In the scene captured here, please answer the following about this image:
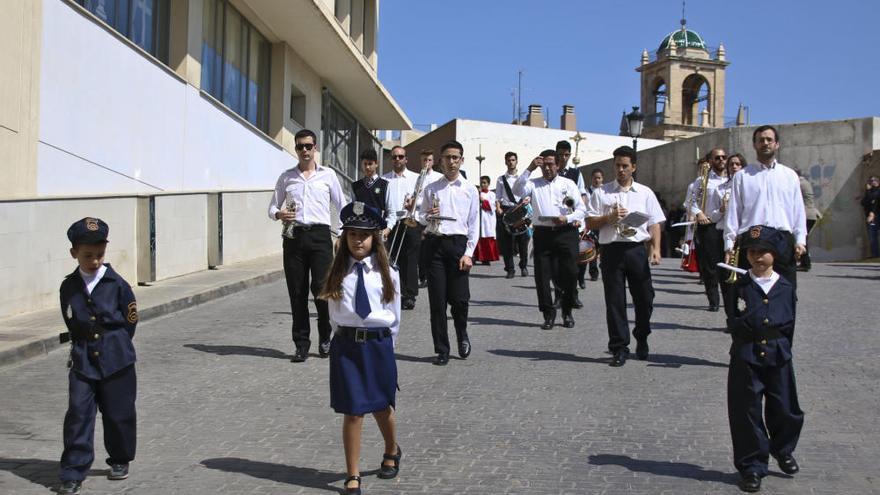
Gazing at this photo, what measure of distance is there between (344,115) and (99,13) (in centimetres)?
1979

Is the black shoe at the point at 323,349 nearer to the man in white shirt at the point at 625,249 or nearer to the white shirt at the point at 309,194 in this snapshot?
the white shirt at the point at 309,194

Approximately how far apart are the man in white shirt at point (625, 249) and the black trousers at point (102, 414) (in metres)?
4.74

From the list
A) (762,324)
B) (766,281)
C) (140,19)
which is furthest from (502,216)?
(762,324)

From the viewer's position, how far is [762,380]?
5758 mm

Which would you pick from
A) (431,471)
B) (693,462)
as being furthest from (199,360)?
(693,462)

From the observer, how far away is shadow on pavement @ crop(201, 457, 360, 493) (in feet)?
18.6

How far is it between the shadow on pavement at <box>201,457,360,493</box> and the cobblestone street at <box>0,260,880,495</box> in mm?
16

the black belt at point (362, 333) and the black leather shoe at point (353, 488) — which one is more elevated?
the black belt at point (362, 333)

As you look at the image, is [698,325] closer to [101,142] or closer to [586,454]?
[586,454]

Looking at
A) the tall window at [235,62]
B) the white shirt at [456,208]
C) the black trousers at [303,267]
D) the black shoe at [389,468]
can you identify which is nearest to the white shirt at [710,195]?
the white shirt at [456,208]

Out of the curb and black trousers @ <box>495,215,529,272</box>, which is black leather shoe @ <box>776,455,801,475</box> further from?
black trousers @ <box>495,215,529,272</box>

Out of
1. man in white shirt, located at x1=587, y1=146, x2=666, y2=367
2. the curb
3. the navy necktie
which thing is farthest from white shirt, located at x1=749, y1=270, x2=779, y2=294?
the curb

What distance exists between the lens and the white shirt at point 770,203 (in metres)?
8.46

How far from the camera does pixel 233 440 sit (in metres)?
6.60
